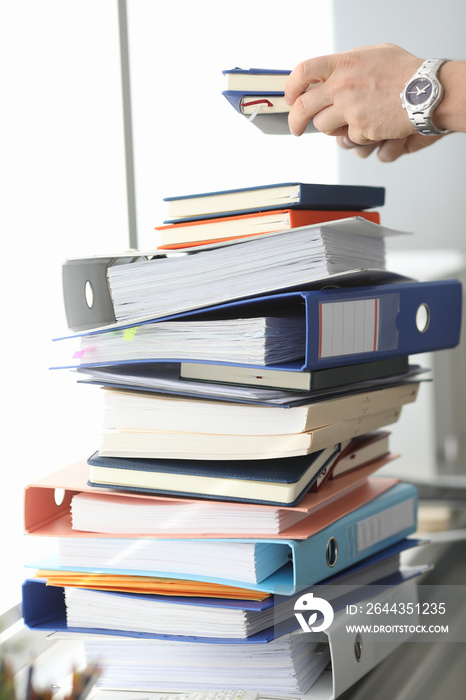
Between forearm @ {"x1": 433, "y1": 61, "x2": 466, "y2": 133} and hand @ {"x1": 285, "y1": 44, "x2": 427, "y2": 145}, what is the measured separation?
0.10ft

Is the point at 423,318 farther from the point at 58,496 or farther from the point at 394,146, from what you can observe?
the point at 58,496

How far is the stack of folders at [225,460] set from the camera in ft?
2.48

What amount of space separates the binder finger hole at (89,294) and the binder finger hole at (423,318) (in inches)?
14.6

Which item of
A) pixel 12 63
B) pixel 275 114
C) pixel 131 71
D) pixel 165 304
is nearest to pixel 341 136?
pixel 275 114

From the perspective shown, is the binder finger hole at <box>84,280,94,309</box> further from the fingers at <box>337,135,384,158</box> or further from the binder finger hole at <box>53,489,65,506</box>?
the fingers at <box>337,135,384,158</box>

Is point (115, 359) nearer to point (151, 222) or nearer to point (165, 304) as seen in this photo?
point (165, 304)

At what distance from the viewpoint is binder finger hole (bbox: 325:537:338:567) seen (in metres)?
0.83

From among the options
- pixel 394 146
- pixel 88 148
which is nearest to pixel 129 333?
pixel 394 146

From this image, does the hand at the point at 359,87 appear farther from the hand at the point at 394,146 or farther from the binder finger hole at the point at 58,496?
the binder finger hole at the point at 58,496

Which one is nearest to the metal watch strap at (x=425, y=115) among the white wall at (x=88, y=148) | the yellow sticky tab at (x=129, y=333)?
the yellow sticky tab at (x=129, y=333)

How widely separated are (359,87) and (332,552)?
0.49m

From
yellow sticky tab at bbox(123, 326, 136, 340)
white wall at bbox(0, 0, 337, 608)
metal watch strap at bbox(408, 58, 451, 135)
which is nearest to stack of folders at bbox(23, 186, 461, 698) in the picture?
yellow sticky tab at bbox(123, 326, 136, 340)

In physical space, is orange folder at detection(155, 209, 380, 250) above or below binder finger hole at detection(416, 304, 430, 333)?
above

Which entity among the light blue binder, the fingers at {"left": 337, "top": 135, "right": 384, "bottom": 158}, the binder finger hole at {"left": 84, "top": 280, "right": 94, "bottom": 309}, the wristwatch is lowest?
the light blue binder
